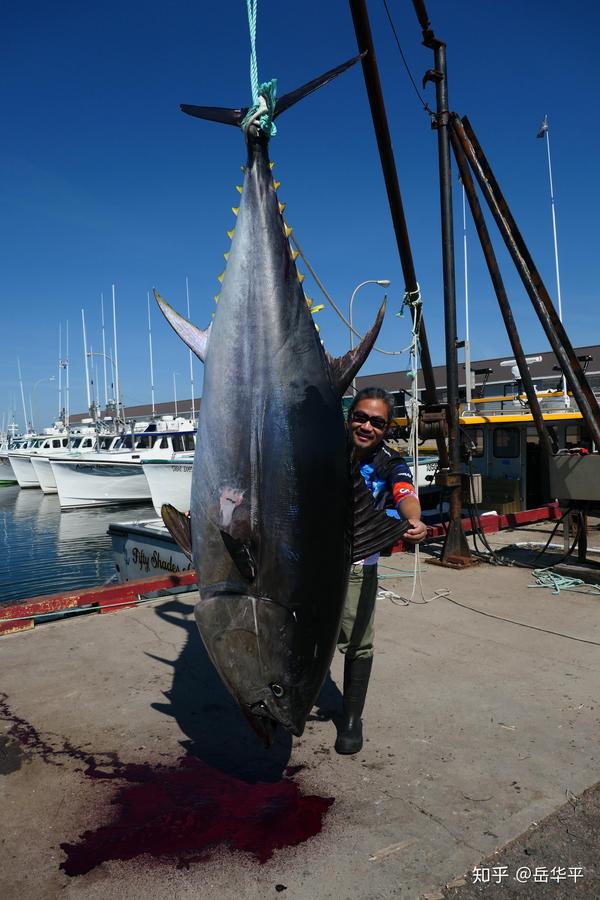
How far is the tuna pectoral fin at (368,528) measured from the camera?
2258 millimetres

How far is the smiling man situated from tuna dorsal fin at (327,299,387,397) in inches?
22.0

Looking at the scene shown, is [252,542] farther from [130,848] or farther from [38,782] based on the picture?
[38,782]

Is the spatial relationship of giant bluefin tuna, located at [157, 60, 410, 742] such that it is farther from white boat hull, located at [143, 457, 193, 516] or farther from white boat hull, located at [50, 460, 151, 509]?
white boat hull, located at [50, 460, 151, 509]

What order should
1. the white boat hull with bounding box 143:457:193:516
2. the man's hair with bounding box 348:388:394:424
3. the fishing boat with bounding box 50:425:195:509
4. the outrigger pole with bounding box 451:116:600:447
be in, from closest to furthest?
→ the man's hair with bounding box 348:388:394:424 < the outrigger pole with bounding box 451:116:600:447 < the white boat hull with bounding box 143:457:193:516 < the fishing boat with bounding box 50:425:195:509

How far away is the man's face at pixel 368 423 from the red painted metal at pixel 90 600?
2.97m

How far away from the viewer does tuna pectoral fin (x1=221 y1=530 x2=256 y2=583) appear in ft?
6.40

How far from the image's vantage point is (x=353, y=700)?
278cm

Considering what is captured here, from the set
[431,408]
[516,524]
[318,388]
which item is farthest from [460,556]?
[318,388]

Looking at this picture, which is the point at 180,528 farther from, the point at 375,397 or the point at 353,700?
the point at 353,700

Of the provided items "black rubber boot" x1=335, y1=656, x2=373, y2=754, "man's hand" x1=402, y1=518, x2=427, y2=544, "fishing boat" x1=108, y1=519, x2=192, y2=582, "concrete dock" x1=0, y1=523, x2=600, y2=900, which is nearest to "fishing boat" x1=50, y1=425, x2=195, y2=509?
"fishing boat" x1=108, y1=519, x2=192, y2=582

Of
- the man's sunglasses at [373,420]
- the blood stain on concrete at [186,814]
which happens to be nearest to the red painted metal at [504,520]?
the man's sunglasses at [373,420]

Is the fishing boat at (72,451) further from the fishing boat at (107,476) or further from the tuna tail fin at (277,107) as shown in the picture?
the tuna tail fin at (277,107)

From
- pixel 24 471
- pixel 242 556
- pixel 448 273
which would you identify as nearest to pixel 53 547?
pixel 448 273

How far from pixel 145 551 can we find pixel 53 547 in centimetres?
885
